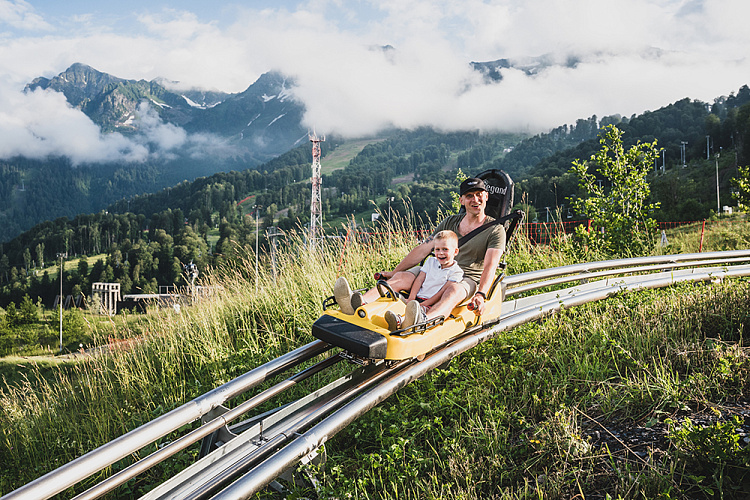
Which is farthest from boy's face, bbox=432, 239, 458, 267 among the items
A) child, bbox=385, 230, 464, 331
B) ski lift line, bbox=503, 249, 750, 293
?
ski lift line, bbox=503, 249, 750, 293

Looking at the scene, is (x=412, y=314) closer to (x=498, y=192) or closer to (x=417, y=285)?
(x=417, y=285)

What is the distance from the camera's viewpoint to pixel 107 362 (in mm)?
6082

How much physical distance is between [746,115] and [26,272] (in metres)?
168

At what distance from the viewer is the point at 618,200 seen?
864cm

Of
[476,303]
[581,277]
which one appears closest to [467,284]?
[476,303]

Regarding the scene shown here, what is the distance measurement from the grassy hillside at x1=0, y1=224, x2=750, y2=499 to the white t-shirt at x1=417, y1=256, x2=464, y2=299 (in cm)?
69

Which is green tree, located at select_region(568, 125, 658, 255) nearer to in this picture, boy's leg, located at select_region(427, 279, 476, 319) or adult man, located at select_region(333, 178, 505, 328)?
adult man, located at select_region(333, 178, 505, 328)

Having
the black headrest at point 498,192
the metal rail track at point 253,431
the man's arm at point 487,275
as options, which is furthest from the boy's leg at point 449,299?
the black headrest at point 498,192

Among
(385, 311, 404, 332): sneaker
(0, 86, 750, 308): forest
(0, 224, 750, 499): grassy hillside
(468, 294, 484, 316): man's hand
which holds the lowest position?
(0, 86, 750, 308): forest

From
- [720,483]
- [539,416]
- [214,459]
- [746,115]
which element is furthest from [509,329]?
[746,115]

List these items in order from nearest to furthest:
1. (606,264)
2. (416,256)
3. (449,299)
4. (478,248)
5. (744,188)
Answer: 1. (449,299)
2. (478,248)
3. (416,256)
4. (606,264)
5. (744,188)

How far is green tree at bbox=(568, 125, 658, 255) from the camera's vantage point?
27.8 feet

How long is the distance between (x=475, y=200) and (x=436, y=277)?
93cm

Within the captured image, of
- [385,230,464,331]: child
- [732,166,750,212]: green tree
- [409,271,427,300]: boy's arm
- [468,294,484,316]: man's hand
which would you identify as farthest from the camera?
[732,166,750,212]: green tree
